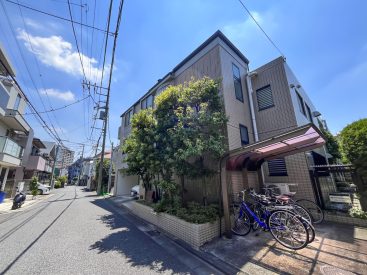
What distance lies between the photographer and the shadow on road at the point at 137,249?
381 centimetres

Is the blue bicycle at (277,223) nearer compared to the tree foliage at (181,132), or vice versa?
the blue bicycle at (277,223)

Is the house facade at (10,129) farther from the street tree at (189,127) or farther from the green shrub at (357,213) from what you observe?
the green shrub at (357,213)

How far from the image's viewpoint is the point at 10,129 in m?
15.4

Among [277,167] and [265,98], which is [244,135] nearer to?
[277,167]

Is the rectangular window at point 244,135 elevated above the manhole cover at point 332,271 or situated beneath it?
elevated above

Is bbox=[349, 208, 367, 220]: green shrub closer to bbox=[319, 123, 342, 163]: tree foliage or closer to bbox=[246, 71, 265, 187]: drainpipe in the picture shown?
bbox=[246, 71, 265, 187]: drainpipe

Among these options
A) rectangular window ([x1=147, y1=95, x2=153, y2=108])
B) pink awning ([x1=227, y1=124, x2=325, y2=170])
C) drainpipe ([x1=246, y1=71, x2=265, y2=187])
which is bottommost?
pink awning ([x1=227, y1=124, x2=325, y2=170])

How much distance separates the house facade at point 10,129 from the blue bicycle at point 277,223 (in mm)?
14930

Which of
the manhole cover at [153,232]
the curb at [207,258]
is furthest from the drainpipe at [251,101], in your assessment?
the manhole cover at [153,232]

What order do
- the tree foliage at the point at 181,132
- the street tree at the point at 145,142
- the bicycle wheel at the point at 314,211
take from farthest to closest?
1. the street tree at the point at 145,142
2. the bicycle wheel at the point at 314,211
3. the tree foliage at the point at 181,132

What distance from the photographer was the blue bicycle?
13.5ft

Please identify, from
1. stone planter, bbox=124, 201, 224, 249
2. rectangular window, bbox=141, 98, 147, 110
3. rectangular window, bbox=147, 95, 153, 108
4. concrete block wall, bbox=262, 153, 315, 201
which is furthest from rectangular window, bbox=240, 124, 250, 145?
rectangular window, bbox=141, 98, 147, 110

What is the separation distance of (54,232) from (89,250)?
96.4 inches

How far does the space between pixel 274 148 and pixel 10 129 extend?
71.4ft
